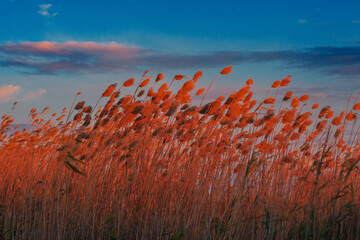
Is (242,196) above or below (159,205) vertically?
above

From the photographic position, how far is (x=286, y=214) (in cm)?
344

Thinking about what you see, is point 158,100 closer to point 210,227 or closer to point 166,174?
point 166,174

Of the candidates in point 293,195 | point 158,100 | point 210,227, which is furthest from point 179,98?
point 293,195

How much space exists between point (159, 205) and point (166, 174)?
→ 0.33 metres

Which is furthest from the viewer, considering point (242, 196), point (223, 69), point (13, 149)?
point (13, 149)

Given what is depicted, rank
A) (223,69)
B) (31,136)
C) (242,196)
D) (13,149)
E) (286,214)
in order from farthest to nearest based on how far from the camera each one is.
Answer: (13,149) → (31,136) → (223,69) → (286,214) → (242,196)

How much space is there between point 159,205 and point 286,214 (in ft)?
4.13

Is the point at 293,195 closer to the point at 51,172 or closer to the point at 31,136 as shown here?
the point at 51,172

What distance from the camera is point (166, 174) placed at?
12.4ft

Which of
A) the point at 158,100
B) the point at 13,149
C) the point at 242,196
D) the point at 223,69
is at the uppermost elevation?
the point at 223,69

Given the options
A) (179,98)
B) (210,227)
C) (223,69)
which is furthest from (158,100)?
(210,227)

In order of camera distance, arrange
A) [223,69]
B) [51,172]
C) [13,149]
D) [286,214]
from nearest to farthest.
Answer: [286,214] < [223,69] < [51,172] < [13,149]

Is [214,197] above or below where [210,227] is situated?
above

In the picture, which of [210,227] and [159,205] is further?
[159,205]
